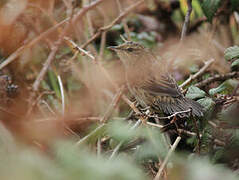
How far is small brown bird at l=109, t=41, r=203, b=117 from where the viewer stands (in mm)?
3182

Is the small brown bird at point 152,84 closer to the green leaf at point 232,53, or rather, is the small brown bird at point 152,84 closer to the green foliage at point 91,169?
the green leaf at point 232,53

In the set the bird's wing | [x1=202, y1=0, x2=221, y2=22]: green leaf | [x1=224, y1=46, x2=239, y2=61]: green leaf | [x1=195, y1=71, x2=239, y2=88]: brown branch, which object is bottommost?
[x1=195, y1=71, x2=239, y2=88]: brown branch

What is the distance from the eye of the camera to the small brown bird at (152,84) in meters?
3.18

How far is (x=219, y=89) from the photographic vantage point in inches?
117

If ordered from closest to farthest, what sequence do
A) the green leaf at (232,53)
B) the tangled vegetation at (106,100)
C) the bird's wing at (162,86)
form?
1. the tangled vegetation at (106,100)
2. the green leaf at (232,53)
3. the bird's wing at (162,86)

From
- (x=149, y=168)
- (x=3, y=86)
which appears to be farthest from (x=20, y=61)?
(x=149, y=168)

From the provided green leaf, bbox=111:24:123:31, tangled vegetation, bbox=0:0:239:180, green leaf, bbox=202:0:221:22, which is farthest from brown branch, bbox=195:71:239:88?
green leaf, bbox=111:24:123:31

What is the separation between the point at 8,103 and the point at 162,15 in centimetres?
386

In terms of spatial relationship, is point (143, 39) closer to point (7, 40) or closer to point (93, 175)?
point (7, 40)

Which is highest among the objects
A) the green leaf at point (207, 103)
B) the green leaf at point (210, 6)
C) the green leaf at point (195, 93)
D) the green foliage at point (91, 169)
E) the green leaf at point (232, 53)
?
the green foliage at point (91, 169)

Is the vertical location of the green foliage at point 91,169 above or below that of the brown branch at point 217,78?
above

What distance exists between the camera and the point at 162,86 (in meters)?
3.43

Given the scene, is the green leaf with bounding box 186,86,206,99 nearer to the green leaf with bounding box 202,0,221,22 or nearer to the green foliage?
the green leaf with bounding box 202,0,221,22

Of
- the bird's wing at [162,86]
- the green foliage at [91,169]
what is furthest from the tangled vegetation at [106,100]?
the bird's wing at [162,86]
